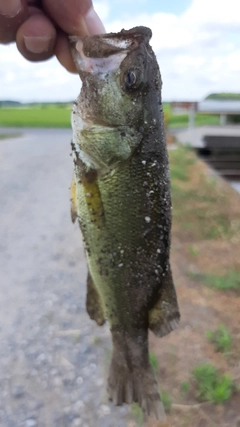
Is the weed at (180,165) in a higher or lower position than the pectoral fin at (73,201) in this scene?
higher

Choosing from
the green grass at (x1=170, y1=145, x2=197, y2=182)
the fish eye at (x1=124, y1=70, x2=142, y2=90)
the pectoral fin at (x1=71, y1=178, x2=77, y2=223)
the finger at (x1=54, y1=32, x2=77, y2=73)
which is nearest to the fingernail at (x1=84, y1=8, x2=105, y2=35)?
the finger at (x1=54, y1=32, x2=77, y2=73)

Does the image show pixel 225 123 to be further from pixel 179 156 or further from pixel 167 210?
pixel 167 210

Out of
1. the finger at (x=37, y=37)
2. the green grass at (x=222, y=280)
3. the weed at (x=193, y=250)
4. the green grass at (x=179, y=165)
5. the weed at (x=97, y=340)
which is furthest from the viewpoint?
the green grass at (x=179, y=165)

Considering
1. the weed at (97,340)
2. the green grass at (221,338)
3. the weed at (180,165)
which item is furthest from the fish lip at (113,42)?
the weed at (180,165)

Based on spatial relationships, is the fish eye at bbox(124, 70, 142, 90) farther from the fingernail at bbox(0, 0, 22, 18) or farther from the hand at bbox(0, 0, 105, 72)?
the fingernail at bbox(0, 0, 22, 18)

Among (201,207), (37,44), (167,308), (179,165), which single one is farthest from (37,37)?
(179,165)

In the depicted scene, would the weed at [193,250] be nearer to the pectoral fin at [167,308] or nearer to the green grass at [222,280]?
the green grass at [222,280]

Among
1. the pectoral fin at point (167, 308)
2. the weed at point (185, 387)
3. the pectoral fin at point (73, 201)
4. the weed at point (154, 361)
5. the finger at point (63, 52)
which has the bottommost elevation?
the weed at point (185, 387)
